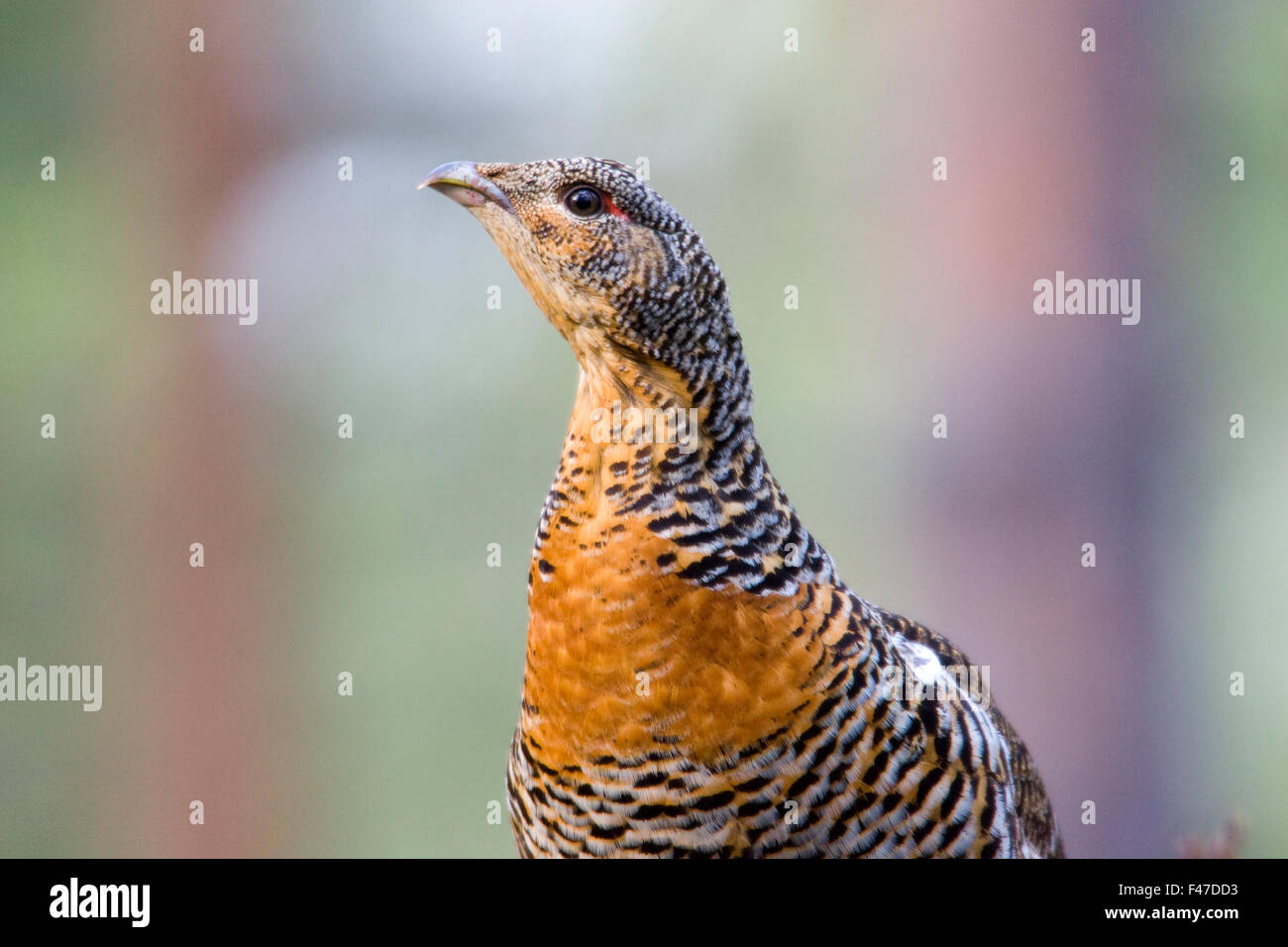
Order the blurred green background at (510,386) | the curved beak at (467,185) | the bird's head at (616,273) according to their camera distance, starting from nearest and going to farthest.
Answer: the bird's head at (616,273), the curved beak at (467,185), the blurred green background at (510,386)

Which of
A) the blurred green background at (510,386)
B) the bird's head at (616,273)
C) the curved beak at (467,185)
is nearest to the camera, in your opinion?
the bird's head at (616,273)

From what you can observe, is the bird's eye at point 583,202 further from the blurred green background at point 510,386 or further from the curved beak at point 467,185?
the blurred green background at point 510,386

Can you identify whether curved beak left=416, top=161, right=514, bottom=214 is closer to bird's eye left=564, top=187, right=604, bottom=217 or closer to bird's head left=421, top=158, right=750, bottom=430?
bird's head left=421, top=158, right=750, bottom=430

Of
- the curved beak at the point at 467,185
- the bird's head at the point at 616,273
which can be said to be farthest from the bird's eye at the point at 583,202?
the curved beak at the point at 467,185

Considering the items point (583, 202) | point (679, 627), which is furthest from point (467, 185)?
point (679, 627)

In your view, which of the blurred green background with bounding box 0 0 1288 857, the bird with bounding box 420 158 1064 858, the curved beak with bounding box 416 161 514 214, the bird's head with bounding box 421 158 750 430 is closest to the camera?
the bird with bounding box 420 158 1064 858

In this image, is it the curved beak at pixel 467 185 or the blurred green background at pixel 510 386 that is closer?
the curved beak at pixel 467 185

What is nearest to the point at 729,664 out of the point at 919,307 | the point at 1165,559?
the point at 1165,559

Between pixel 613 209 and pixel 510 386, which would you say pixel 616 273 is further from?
pixel 510 386

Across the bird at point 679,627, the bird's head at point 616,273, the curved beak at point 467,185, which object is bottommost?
the bird at point 679,627

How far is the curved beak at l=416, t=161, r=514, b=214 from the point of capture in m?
2.99

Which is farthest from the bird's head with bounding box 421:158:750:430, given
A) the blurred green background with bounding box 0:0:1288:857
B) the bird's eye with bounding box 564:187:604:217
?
the blurred green background with bounding box 0:0:1288:857

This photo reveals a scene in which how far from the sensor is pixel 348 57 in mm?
8047

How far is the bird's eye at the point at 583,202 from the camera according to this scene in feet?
9.62
